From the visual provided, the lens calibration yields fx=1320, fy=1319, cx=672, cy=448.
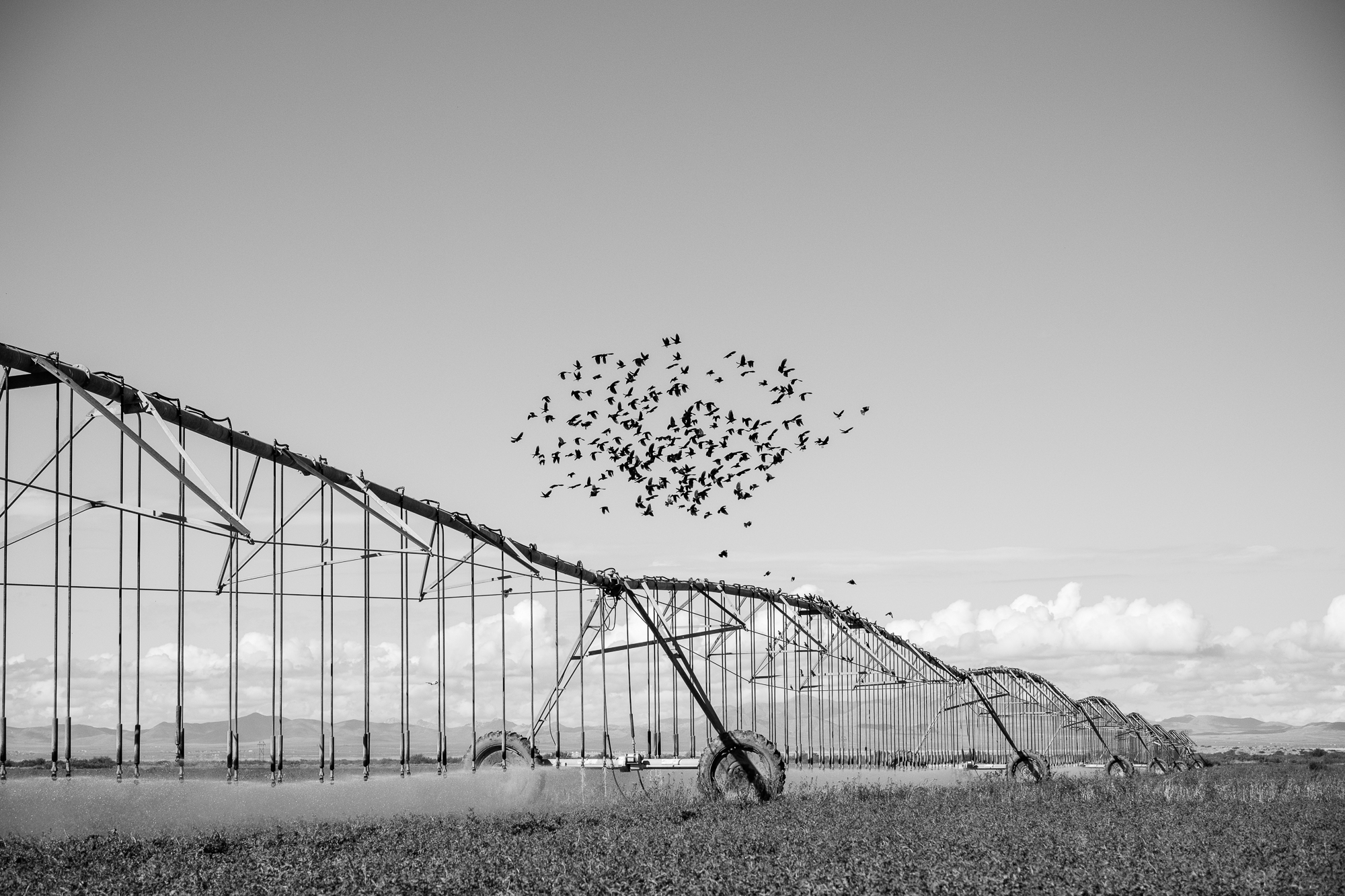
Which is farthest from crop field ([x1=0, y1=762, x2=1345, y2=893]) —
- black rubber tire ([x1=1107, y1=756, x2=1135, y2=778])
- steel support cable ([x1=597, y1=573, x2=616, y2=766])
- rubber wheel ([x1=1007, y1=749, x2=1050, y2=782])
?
black rubber tire ([x1=1107, y1=756, x2=1135, y2=778])

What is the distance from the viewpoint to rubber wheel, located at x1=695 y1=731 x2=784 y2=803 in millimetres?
28141

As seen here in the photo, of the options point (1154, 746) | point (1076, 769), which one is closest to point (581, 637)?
point (1076, 769)

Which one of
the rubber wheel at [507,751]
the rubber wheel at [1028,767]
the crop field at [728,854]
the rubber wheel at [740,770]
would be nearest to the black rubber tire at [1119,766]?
the rubber wheel at [1028,767]

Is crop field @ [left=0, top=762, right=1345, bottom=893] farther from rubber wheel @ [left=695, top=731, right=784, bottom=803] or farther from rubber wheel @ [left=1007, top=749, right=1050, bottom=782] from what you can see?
rubber wheel @ [left=1007, top=749, right=1050, bottom=782]

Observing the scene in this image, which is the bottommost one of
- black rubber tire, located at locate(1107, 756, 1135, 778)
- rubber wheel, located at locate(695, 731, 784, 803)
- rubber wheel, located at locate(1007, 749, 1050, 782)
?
black rubber tire, located at locate(1107, 756, 1135, 778)

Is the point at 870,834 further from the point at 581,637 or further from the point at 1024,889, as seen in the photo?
the point at 581,637

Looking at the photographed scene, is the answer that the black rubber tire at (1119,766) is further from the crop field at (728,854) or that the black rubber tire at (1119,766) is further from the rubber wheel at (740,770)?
the rubber wheel at (740,770)

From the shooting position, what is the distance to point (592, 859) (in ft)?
54.0


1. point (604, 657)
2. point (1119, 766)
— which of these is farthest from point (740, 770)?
point (1119, 766)

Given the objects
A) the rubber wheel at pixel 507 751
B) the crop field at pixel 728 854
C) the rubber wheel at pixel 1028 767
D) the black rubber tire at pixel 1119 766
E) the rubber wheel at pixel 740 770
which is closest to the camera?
the crop field at pixel 728 854

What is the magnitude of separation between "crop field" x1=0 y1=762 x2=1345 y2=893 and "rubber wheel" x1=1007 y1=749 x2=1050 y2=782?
18.5 meters

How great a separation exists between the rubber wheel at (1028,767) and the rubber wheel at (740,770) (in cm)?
1737

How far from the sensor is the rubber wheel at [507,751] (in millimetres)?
29594

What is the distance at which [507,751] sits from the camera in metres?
30.2
